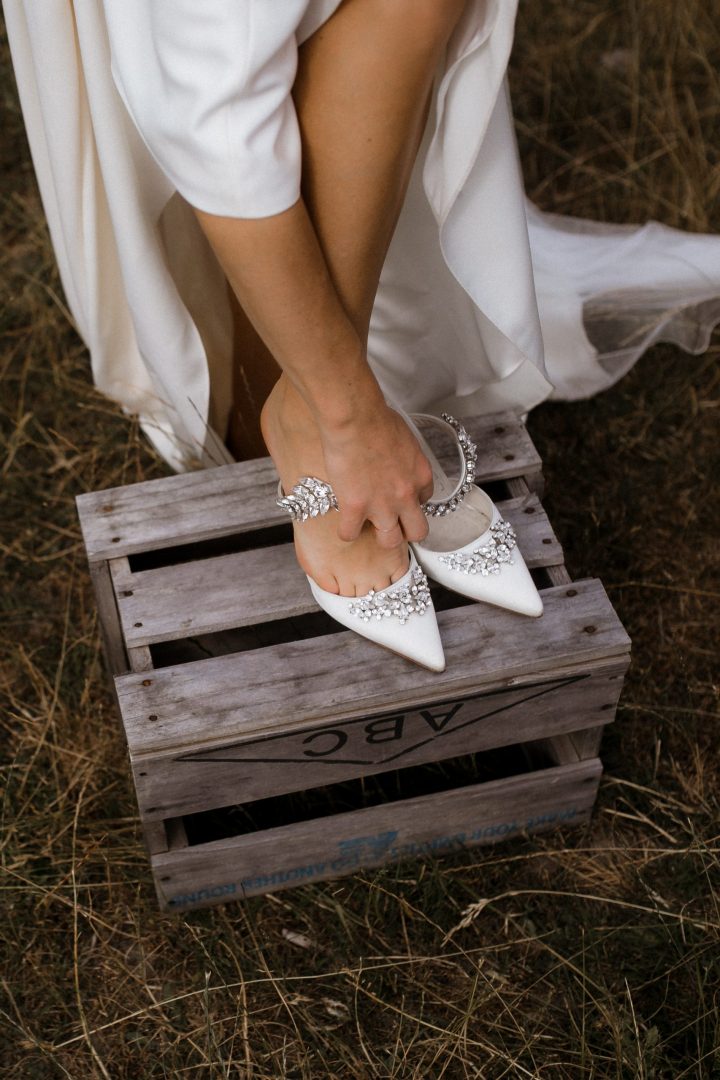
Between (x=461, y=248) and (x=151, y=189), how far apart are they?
373 millimetres

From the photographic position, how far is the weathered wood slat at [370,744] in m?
1.18

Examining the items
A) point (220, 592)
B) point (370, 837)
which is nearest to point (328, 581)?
point (220, 592)

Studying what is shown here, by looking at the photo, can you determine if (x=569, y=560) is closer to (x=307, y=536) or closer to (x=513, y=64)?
(x=307, y=536)

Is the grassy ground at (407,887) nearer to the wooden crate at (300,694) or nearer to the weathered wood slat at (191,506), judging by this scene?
the wooden crate at (300,694)

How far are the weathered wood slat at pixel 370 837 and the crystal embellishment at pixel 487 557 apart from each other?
287 mm

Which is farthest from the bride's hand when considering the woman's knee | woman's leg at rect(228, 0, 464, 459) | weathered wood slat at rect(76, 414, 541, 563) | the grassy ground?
the grassy ground

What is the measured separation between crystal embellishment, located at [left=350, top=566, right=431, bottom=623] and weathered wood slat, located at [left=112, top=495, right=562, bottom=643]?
0.29ft

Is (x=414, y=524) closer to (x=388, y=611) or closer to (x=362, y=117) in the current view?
(x=388, y=611)

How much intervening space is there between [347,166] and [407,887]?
0.88 metres

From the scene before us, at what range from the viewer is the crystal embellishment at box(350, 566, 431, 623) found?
1.19 meters

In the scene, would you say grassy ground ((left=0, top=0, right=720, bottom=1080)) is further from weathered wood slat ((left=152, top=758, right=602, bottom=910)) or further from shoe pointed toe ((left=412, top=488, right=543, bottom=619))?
shoe pointed toe ((left=412, top=488, right=543, bottom=619))

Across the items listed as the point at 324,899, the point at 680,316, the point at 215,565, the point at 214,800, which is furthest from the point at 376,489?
the point at 680,316

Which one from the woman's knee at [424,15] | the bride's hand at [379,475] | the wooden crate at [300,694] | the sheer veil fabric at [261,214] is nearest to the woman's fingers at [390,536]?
the bride's hand at [379,475]

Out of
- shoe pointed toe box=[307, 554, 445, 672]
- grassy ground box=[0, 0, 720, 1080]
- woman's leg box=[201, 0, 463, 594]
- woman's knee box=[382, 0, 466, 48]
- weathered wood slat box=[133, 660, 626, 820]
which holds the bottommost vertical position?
grassy ground box=[0, 0, 720, 1080]
